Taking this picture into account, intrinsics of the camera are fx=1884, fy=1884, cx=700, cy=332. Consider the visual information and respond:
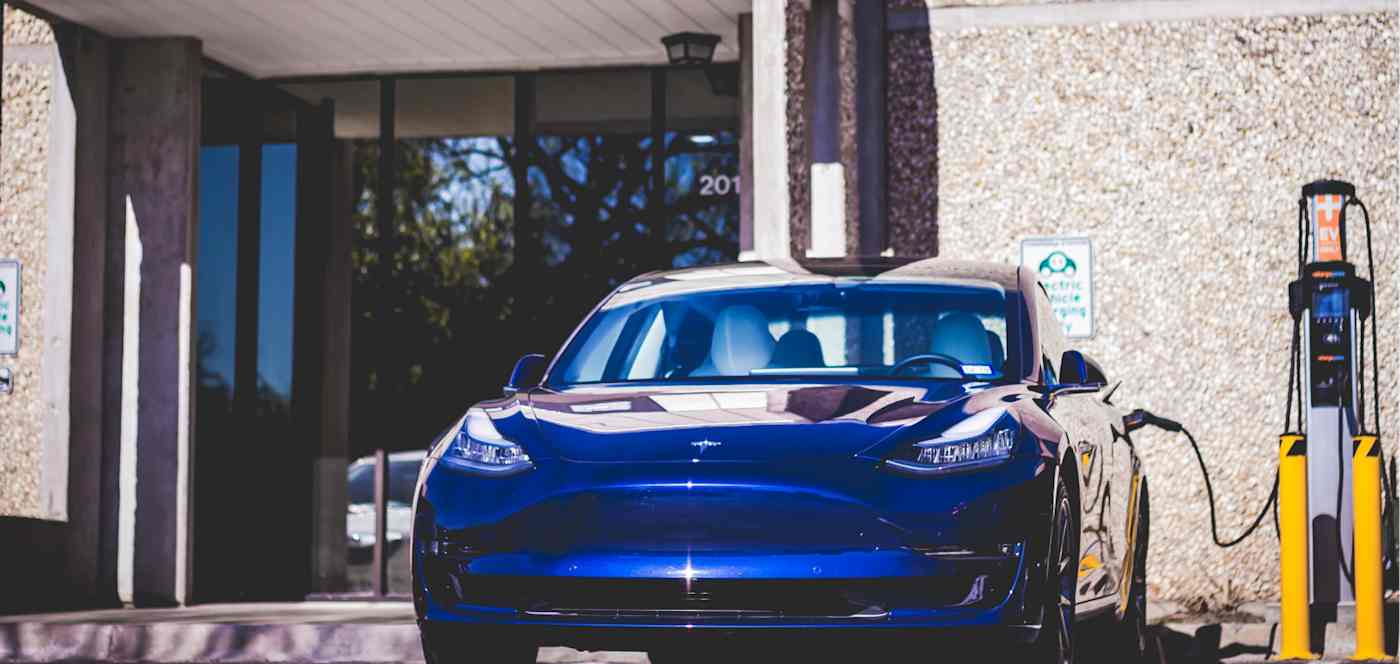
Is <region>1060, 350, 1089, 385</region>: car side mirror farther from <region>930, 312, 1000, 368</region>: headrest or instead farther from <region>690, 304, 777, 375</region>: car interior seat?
<region>690, 304, 777, 375</region>: car interior seat

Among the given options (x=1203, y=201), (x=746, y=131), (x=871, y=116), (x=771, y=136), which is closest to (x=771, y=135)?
(x=771, y=136)

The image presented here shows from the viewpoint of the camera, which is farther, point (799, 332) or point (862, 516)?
point (799, 332)

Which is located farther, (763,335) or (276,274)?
(276,274)

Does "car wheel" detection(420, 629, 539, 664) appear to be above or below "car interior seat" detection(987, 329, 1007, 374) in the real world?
below

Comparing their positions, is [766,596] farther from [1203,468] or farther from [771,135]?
[771,135]

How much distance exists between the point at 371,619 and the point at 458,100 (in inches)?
160

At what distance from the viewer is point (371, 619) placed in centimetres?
999

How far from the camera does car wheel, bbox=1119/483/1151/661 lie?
7.48m

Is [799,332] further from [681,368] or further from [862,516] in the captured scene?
[862,516]

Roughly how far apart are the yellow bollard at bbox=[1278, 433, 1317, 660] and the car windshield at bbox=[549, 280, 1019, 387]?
232 centimetres

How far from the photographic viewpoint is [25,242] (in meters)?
11.4

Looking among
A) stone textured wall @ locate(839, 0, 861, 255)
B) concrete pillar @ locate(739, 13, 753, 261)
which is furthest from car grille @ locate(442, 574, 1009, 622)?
concrete pillar @ locate(739, 13, 753, 261)

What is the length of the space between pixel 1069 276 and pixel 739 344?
14.8 ft

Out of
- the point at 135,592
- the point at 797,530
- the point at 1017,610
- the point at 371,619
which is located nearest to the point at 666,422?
the point at 797,530
